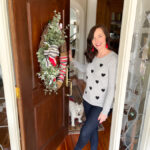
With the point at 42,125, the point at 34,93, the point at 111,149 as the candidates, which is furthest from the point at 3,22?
the point at 111,149

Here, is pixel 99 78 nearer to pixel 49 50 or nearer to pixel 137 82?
pixel 137 82

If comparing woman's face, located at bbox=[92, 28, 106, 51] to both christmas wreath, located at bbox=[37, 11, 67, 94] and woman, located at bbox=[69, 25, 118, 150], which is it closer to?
woman, located at bbox=[69, 25, 118, 150]

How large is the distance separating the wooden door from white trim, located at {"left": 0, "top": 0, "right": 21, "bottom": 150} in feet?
0.13

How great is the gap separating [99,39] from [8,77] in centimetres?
85

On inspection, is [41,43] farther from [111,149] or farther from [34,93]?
[111,149]

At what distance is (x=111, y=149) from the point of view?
1.41 meters

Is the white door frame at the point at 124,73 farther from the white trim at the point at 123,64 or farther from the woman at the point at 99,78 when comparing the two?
the woman at the point at 99,78

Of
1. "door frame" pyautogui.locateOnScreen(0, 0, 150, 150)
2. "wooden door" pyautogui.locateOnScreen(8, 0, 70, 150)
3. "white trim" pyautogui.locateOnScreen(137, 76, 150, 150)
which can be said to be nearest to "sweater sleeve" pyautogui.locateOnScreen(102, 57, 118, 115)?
"door frame" pyautogui.locateOnScreen(0, 0, 150, 150)

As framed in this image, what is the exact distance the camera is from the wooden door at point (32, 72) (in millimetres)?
1156

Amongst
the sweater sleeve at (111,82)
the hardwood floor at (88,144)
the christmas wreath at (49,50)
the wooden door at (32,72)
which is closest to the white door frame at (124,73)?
the sweater sleeve at (111,82)

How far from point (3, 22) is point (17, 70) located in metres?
0.35

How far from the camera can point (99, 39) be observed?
4.81ft

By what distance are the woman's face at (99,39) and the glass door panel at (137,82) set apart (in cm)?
36

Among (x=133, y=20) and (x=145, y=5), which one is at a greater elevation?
(x=145, y=5)
